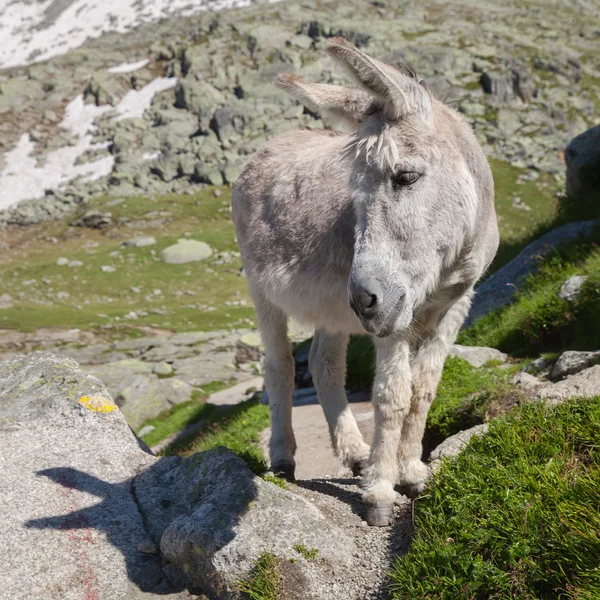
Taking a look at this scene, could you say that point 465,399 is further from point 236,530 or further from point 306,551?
point 236,530

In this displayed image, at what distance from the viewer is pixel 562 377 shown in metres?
7.91

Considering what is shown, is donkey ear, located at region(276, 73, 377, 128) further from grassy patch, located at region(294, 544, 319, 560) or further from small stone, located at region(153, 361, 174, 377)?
small stone, located at region(153, 361, 174, 377)

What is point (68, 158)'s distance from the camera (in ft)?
226

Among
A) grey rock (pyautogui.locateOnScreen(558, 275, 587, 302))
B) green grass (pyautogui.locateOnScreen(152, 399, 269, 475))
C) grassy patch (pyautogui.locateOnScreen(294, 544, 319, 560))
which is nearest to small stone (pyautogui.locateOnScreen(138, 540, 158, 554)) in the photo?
grassy patch (pyautogui.locateOnScreen(294, 544, 319, 560))

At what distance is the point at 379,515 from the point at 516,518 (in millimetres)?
1614

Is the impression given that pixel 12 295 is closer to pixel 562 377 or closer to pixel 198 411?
pixel 198 411

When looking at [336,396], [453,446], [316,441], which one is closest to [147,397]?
[316,441]

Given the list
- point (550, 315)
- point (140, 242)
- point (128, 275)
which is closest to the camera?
point (550, 315)

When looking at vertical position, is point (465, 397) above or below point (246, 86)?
above

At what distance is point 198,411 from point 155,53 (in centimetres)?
7868

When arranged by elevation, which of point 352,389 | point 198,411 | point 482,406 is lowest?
point 198,411

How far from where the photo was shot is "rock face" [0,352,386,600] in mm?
5219

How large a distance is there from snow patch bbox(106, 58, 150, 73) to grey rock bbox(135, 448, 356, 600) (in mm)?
85032

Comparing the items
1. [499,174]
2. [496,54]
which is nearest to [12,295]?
[499,174]
